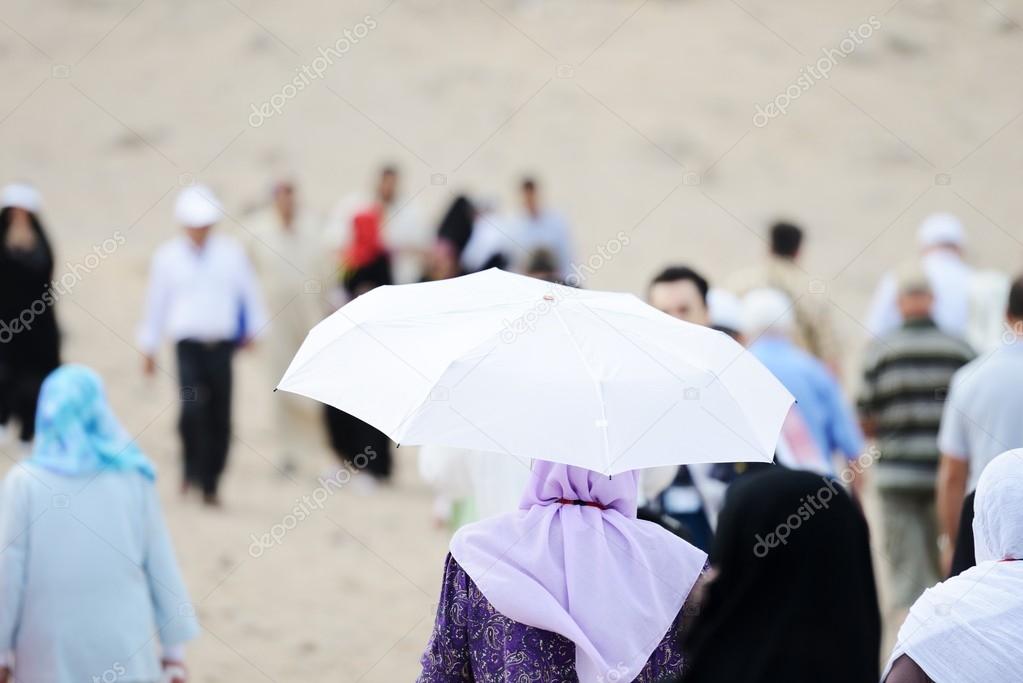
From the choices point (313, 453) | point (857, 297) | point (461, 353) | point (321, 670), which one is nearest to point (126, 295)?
point (313, 453)

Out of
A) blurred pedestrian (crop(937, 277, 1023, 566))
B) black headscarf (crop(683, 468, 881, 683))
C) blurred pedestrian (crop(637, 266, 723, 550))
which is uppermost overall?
black headscarf (crop(683, 468, 881, 683))

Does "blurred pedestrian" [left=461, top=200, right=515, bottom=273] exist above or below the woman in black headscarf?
above

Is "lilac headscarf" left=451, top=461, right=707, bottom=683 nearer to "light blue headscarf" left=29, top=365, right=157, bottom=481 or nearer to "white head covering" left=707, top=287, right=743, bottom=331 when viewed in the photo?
"light blue headscarf" left=29, top=365, right=157, bottom=481

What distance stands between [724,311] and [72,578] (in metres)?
2.62

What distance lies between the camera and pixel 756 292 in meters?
6.58

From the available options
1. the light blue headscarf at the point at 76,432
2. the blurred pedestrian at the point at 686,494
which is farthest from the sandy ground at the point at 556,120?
the blurred pedestrian at the point at 686,494

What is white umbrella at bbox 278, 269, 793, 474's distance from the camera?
321cm

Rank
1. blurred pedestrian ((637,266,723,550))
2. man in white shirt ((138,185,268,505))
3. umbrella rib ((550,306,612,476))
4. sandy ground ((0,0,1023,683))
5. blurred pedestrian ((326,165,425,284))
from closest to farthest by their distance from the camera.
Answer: umbrella rib ((550,306,612,476)), blurred pedestrian ((637,266,723,550)), man in white shirt ((138,185,268,505)), blurred pedestrian ((326,165,425,284)), sandy ground ((0,0,1023,683))

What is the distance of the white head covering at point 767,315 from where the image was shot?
614 centimetres

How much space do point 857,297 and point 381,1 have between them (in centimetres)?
1233

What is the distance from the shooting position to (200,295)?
943 centimetres

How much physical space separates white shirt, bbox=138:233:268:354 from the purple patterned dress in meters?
6.57

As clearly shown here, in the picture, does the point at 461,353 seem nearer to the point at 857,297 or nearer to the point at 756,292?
the point at 756,292

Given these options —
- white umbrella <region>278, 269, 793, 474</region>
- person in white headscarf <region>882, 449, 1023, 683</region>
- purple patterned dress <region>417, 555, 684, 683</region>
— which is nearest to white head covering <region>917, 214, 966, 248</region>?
white umbrella <region>278, 269, 793, 474</region>
